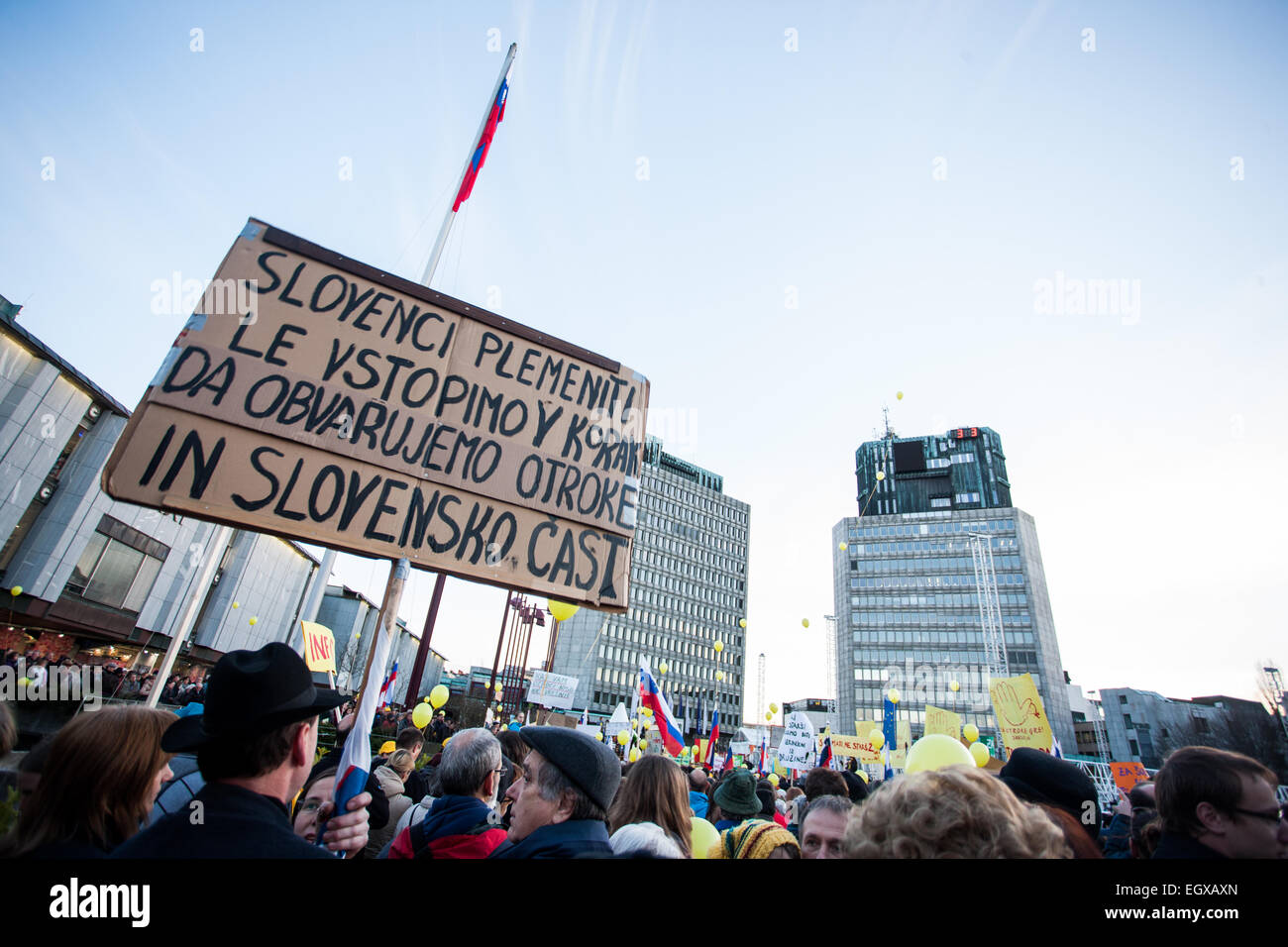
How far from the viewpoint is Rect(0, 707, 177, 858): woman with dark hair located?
1976 mm

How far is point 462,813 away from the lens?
297cm

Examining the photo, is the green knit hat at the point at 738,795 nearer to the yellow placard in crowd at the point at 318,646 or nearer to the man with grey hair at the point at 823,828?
the man with grey hair at the point at 823,828

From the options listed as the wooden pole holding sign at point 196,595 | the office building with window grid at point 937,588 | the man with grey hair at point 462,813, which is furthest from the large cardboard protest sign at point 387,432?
the office building with window grid at point 937,588

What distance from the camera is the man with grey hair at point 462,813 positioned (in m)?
2.82

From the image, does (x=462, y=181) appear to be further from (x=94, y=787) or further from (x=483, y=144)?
(x=94, y=787)

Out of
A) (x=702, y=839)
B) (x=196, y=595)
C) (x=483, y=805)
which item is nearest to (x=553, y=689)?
(x=196, y=595)

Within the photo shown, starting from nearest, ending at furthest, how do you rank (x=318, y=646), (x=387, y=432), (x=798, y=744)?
(x=387, y=432)
(x=318, y=646)
(x=798, y=744)

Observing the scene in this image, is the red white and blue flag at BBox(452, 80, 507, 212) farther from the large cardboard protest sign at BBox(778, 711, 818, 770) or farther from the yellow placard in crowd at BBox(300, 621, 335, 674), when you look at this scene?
the large cardboard protest sign at BBox(778, 711, 818, 770)

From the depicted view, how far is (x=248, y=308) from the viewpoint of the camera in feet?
10.1

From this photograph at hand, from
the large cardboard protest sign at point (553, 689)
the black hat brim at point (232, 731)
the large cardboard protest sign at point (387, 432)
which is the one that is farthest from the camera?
the large cardboard protest sign at point (553, 689)

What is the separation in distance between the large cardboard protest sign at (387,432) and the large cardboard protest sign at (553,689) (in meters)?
21.4

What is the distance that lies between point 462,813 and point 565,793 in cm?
80

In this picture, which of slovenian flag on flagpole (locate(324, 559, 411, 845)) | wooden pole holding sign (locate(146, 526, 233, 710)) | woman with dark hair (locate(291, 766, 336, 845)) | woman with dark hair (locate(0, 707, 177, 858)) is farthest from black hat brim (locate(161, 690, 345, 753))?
wooden pole holding sign (locate(146, 526, 233, 710))
